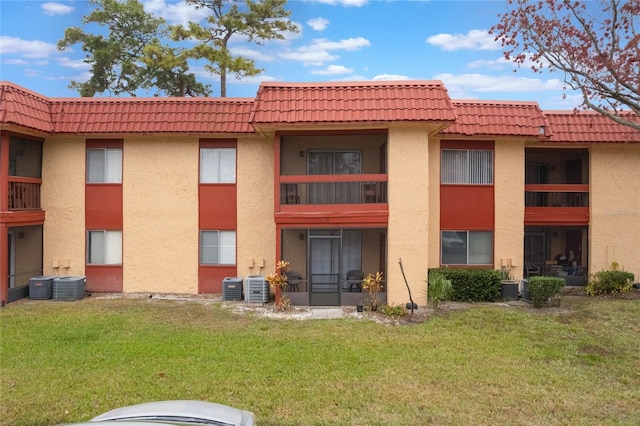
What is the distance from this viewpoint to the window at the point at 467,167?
1617cm

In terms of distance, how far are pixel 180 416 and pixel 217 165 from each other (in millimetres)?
13031

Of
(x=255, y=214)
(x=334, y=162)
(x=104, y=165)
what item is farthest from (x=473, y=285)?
(x=104, y=165)

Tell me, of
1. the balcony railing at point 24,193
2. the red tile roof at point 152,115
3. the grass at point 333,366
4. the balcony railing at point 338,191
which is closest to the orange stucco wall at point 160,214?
the red tile roof at point 152,115

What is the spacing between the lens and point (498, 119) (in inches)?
620

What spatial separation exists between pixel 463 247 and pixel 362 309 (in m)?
5.13

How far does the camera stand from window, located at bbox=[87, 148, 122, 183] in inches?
634

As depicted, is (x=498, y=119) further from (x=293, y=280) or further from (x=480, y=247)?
(x=293, y=280)

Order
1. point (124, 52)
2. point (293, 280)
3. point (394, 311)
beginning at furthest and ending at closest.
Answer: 1. point (124, 52)
2. point (293, 280)
3. point (394, 311)

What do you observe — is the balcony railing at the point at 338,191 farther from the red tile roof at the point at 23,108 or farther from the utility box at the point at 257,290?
the red tile roof at the point at 23,108

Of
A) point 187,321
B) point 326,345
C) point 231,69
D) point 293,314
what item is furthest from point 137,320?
point 231,69

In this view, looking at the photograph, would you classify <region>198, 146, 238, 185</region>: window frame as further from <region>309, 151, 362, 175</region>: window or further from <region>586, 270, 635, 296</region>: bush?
<region>586, 270, 635, 296</region>: bush

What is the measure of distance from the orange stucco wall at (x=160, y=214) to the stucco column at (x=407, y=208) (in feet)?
22.4

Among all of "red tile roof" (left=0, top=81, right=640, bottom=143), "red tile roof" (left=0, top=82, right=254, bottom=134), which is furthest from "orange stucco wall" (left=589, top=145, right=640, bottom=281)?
"red tile roof" (left=0, top=82, right=254, bottom=134)

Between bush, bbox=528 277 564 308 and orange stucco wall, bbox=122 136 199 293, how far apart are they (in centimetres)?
1088
